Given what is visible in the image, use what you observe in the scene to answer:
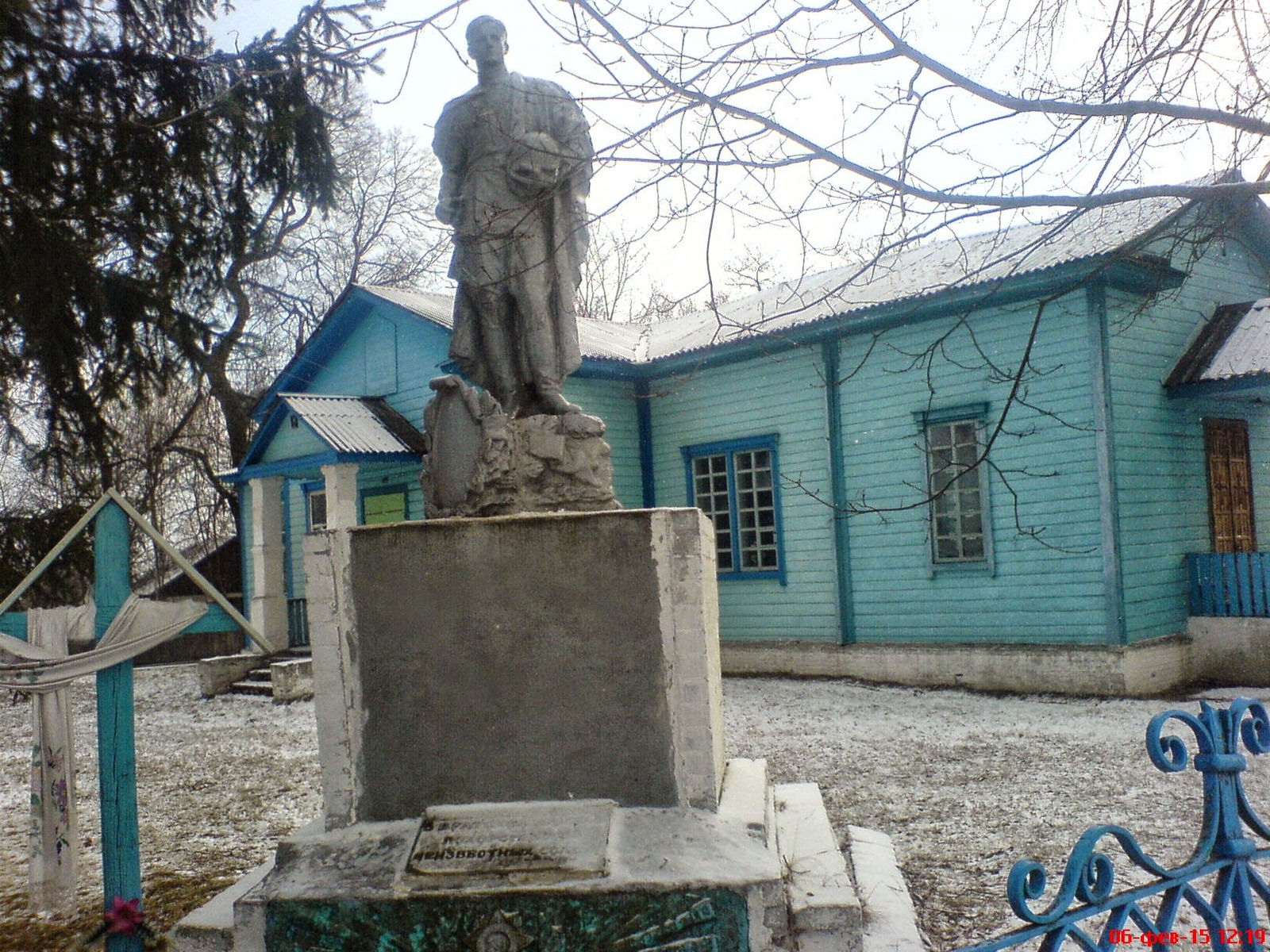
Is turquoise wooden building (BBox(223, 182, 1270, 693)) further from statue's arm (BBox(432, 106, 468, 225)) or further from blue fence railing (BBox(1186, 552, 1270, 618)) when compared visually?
statue's arm (BBox(432, 106, 468, 225))

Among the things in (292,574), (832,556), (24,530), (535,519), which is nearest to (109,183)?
(24,530)

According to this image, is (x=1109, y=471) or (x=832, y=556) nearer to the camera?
(x=1109, y=471)

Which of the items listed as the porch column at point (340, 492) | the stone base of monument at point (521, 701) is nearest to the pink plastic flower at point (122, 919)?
the stone base of monument at point (521, 701)

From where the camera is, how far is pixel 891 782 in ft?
22.1

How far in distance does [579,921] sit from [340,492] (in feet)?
35.9

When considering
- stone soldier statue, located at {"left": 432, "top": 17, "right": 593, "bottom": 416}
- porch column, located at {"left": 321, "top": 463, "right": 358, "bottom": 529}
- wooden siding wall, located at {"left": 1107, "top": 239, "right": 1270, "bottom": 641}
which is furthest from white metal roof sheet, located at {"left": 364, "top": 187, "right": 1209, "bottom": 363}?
stone soldier statue, located at {"left": 432, "top": 17, "right": 593, "bottom": 416}

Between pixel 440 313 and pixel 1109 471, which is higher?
pixel 440 313

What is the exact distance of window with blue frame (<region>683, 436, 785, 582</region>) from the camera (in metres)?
12.7

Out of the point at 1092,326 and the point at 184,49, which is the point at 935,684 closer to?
the point at 1092,326

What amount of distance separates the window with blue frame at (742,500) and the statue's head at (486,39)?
8.87 m

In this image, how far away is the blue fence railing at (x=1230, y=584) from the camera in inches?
403

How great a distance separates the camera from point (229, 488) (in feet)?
81.6

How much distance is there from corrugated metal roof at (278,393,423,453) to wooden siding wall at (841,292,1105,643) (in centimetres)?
599

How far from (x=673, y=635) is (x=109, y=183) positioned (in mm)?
5302
